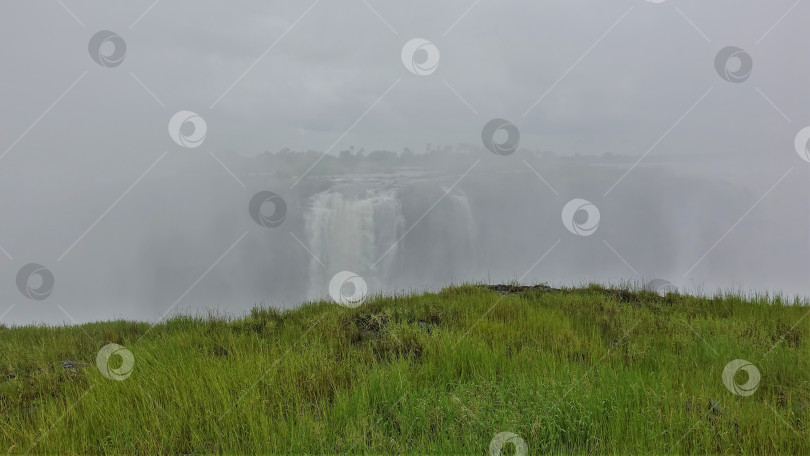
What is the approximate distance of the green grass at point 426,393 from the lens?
3.56m

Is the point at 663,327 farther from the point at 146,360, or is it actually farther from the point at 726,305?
the point at 146,360

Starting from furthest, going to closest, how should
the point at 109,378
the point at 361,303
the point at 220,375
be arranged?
the point at 361,303, the point at 109,378, the point at 220,375

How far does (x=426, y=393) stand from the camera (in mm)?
4371

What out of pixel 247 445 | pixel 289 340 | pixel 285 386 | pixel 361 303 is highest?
pixel 361 303

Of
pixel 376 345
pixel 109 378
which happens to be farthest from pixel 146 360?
pixel 376 345

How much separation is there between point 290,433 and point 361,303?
5.94 m

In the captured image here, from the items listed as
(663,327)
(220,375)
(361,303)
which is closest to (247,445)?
(220,375)

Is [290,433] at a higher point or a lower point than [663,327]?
lower

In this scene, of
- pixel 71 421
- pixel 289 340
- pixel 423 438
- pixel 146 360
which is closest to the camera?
pixel 423 438

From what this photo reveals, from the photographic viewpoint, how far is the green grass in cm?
356

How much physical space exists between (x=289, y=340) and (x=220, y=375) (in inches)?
82.1

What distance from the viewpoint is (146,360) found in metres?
5.96

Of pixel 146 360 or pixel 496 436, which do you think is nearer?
pixel 496 436

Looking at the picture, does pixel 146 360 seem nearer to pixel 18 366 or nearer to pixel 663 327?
pixel 18 366
